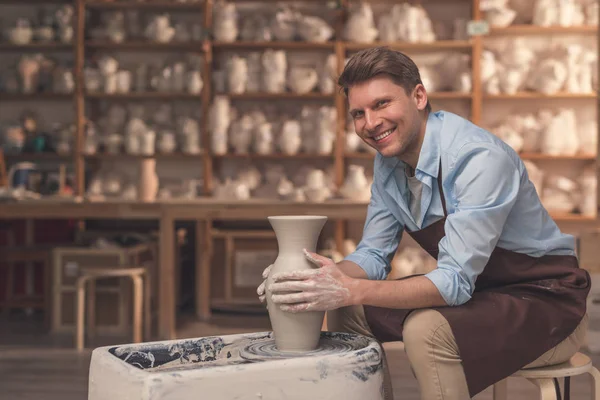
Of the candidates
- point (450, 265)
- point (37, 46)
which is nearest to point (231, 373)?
point (450, 265)

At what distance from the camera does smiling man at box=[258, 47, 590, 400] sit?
1.71m

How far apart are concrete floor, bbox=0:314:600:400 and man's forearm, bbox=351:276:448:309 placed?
1385 mm

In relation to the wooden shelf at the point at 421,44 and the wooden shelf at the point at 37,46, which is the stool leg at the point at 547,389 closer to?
the wooden shelf at the point at 421,44

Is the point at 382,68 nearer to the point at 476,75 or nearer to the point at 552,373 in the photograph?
the point at 552,373

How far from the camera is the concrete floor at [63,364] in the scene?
3.11 m

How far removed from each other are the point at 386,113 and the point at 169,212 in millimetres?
2225

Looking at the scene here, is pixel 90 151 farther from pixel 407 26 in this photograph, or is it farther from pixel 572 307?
pixel 572 307

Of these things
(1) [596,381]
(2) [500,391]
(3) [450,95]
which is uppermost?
(3) [450,95]

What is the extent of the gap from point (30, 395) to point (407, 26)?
3547mm

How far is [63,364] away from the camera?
3.62 metres

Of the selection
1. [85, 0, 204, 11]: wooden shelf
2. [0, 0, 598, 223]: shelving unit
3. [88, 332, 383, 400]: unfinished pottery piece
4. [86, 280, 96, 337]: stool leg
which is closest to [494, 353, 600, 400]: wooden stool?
[88, 332, 383, 400]: unfinished pottery piece

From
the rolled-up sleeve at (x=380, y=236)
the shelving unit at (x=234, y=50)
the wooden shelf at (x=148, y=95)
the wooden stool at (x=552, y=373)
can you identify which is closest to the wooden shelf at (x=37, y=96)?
the shelving unit at (x=234, y=50)

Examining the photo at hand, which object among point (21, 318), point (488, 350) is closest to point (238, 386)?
point (488, 350)

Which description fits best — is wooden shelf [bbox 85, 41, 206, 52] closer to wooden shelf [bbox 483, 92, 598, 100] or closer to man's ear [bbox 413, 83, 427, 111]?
wooden shelf [bbox 483, 92, 598, 100]
